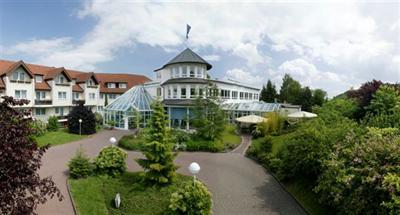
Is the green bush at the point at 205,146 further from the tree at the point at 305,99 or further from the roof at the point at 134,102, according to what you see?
the tree at the point at 305,99

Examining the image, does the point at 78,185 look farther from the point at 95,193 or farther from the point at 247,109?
the point at 247,109

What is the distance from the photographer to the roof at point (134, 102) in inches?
1532

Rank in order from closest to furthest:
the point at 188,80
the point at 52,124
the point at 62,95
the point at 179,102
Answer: the point at 52,124, the point at 179,102, the point at 188,80, the point at 62,95

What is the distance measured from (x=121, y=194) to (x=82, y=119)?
22.1m

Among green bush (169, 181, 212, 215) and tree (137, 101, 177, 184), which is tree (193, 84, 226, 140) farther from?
green bush (169, 181, 212, 215)

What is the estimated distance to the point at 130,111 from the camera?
3812 centimetres

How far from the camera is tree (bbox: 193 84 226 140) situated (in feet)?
89.2

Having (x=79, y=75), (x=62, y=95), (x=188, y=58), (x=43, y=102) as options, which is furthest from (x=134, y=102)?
(x=79, y=75)

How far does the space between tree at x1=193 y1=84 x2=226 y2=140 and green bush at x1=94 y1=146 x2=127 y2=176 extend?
1115cm

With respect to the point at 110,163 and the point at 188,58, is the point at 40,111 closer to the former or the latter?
the point at 188,58

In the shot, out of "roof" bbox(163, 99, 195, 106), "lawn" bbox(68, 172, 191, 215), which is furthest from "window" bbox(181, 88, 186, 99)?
"lawn" bbox(68, 172, 191, 215)

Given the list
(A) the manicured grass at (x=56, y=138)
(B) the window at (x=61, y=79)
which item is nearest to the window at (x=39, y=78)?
(B) the window at (x=61, y=79)

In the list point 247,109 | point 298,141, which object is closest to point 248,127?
point 247,109

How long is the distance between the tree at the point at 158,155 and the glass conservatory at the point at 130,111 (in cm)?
2052
